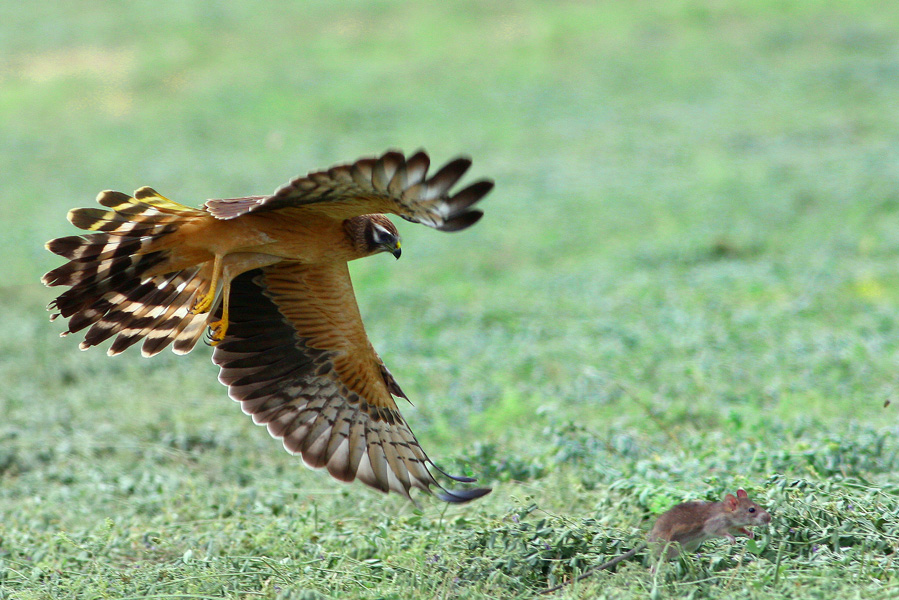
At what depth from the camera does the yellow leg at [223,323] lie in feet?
15.4

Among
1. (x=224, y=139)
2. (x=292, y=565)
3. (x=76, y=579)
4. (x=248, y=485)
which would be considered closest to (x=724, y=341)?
(x=248, y=485)

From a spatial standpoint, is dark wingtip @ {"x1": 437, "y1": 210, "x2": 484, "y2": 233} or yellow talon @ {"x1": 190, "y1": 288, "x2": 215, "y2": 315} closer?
dark wingtip @ {"x1": 437, "y1": 210, "x2": 484, "y2": 233}

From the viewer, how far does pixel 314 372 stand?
493 cm

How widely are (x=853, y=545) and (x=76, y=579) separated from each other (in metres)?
3.21

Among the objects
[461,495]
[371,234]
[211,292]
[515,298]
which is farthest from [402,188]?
[515,298]

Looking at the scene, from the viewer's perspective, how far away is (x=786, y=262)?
1005 centimetres

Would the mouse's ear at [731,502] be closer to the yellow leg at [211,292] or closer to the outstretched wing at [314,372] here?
the outstretched wing at [314,372]

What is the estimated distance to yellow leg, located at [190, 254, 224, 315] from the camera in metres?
4.59

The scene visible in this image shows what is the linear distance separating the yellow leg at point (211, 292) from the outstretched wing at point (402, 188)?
34.0 inches

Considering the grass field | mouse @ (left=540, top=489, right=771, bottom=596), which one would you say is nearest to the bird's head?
the grass field

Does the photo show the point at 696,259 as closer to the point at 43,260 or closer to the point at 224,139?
the point at 43,260

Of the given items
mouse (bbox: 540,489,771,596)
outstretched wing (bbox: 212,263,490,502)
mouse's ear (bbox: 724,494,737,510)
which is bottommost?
mouse (bbox: 540,489,771,596)

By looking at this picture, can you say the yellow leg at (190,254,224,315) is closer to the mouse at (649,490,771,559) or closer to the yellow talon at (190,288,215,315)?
the yellow talon at (190,288,215,315)

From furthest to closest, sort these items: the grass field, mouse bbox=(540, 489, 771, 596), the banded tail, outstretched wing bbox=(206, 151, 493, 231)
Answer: the banded tail
the grass field
mouse bbox=(540, 489, 771, 596)
outstretched wing bbox=(206, 151, 493, 231)
